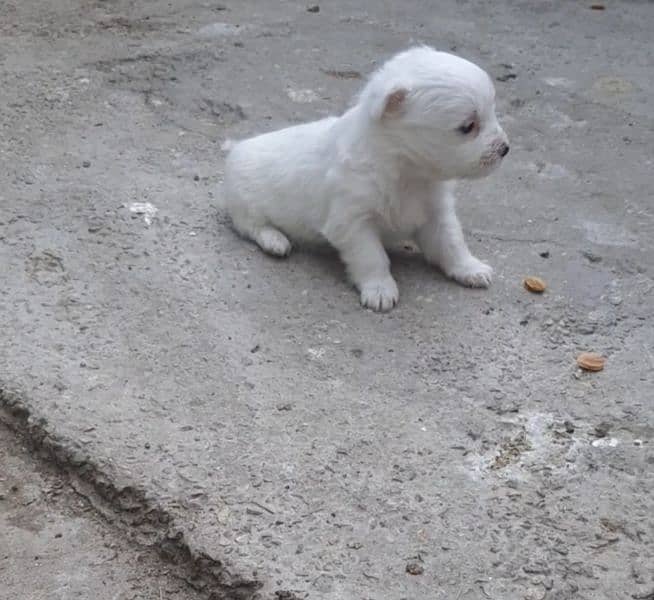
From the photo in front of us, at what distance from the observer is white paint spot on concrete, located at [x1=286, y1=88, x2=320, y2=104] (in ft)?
18.3

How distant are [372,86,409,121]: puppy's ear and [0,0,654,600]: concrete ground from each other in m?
0.65

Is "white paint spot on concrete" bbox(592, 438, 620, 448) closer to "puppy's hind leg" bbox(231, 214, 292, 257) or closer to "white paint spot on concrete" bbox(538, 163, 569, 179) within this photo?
"puppy's hind leg" bbox(231, 214, 292, 257)

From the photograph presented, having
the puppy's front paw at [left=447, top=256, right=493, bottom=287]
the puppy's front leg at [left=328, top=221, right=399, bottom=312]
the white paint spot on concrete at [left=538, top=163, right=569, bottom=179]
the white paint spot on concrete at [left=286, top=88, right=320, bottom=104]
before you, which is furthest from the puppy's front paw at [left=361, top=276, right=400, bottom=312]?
the white paint spot on concrete at [left=286, top=88, right=320, bottom=104]

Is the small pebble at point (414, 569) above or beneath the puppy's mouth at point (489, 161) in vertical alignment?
beneath

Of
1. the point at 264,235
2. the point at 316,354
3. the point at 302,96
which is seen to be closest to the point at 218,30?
the point at 302,96

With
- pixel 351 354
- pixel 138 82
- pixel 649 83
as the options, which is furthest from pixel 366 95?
pixel 649 83

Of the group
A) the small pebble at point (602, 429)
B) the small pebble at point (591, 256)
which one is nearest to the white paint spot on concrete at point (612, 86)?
the small pebble at point (591, 256)

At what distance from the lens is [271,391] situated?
136 inches

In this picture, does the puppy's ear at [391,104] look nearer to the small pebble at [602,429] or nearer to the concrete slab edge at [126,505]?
the small pebble at [602,429]

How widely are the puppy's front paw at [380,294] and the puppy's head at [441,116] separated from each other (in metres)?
0.43

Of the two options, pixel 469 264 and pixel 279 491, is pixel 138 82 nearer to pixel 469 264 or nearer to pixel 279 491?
pixel 469 264

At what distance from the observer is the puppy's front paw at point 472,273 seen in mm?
4062

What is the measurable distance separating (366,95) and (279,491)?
1583 mm

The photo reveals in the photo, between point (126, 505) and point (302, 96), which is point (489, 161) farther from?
point (302, 96)
